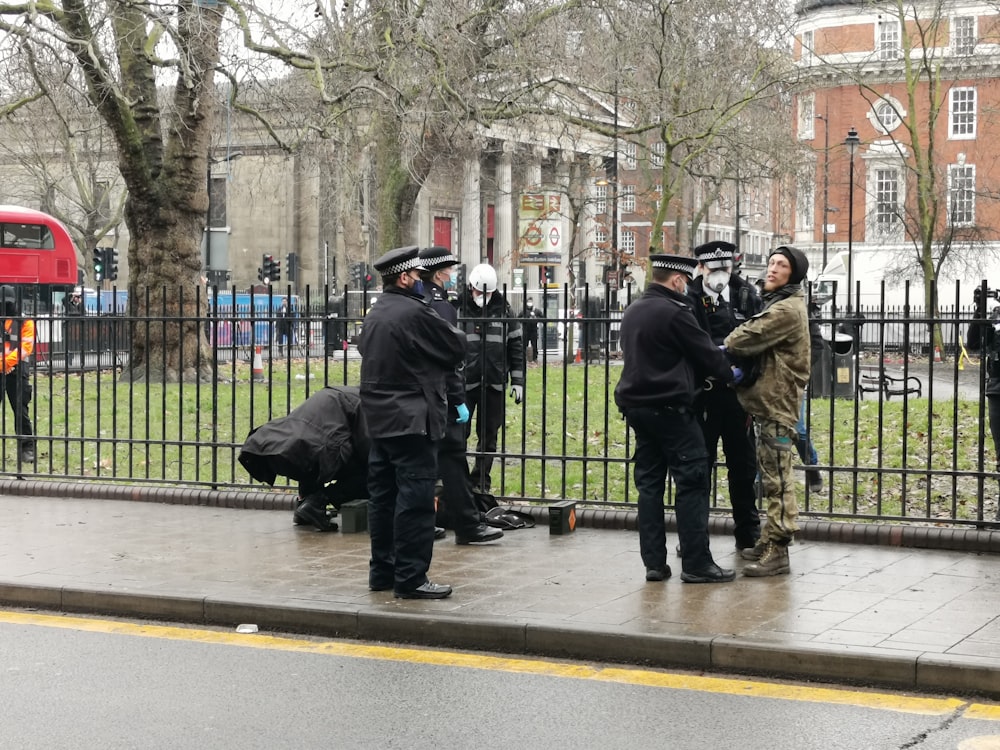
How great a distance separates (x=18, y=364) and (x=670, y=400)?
7320 mm

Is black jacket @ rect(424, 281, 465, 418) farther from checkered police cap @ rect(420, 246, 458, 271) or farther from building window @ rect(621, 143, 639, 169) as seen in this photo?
building window @ rect(621, 143, 639, 169)

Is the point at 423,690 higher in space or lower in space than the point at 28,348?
lower

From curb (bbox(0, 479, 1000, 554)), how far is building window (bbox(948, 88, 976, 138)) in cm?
5370

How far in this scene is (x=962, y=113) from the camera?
196 ft

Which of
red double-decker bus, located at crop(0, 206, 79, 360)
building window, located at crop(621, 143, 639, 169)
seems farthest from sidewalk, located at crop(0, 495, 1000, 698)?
building window, located at crop(621, 143, 639, 169)

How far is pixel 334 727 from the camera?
5539mm

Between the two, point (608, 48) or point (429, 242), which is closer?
point (608, 48)

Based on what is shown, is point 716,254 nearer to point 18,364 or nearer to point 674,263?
point 674,263

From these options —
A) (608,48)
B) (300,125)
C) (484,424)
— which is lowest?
(484,424)

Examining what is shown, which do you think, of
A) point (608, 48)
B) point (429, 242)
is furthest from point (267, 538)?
point (429, 242)

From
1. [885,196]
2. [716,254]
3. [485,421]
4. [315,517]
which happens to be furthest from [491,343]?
[885,196]

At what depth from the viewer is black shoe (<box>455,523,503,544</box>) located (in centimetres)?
941

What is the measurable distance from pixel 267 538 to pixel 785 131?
30.1 meters

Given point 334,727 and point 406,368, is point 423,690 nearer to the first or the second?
point 334,727
